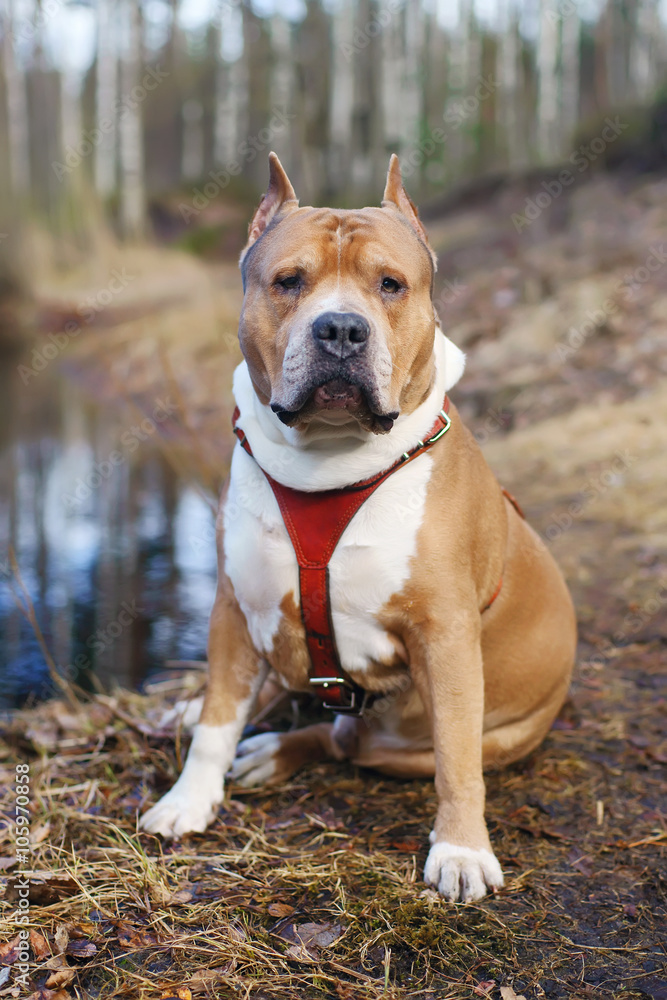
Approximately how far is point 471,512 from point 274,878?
125cm

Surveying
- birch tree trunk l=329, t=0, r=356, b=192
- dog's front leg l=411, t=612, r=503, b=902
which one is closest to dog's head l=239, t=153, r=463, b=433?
dog's front leg l=411, t=612, r=503, b=902

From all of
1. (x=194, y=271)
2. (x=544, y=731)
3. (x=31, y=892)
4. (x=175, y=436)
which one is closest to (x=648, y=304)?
(x=175, y=436)

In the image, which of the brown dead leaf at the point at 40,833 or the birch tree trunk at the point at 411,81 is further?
the birch tree trunk at the point at 411,81

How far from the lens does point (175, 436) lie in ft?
33.8

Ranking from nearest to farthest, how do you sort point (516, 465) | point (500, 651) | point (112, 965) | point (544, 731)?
point (112, 965) → point (500, 651) → point (544, 731) → point (516, 465)

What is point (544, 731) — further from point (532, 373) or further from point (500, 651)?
point (532, 373)

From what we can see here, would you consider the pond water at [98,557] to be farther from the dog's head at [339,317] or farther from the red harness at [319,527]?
the dog's head at [339,317]

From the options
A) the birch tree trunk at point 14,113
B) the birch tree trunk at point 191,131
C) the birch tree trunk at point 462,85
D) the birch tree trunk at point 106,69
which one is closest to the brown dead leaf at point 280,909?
the birch tree trunk at point 106,69

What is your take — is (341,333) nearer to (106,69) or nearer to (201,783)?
(201,783)

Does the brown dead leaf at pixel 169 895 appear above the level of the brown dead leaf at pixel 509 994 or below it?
above

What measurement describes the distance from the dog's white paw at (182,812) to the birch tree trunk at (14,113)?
22.0 metres

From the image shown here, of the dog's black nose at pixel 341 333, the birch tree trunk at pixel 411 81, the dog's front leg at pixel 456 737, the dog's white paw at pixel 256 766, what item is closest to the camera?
the dog's black nose at pixel 341 333

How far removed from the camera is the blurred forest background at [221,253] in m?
6.09

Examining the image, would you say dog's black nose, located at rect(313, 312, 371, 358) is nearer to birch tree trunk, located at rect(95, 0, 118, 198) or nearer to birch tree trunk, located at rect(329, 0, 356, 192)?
birch tree trunk, located at rect(329, 0, 356, 192)
